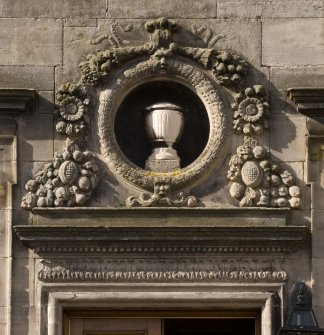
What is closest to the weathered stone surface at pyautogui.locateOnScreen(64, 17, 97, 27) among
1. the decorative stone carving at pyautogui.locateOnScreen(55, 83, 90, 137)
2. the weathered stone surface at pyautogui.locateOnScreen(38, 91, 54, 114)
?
the decorative stone carving at pyautogui.locateOnScreen(55, 83, 90, 137)

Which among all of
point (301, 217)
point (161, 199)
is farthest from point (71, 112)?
point (301, 217)

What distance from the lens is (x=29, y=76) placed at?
20344 millimetres

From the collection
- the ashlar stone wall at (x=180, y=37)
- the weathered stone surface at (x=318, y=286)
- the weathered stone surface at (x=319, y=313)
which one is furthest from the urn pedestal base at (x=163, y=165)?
the weathered stone surface at (x=319, y=313)

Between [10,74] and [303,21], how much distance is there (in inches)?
118

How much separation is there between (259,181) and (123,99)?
5.26ft

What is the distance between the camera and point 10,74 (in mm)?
20328

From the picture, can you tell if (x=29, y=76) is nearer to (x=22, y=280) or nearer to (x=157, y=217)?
(x=157, y=217)

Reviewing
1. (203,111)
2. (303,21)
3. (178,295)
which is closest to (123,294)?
(178,295)

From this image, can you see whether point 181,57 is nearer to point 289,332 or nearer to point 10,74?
point 10,74

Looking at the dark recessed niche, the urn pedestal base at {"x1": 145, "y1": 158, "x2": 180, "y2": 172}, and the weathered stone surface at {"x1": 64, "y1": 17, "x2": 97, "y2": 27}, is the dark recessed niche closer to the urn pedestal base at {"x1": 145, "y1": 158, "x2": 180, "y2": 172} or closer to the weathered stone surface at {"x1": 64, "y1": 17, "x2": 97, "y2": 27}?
the urn pedestal base at {"x1": 145, "y1": 158, "x2": 180, "y2": 172}

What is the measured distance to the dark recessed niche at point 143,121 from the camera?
67.4ft

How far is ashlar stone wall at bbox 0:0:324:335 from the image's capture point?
20266 millimetres

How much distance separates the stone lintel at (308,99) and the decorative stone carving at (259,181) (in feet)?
1.86

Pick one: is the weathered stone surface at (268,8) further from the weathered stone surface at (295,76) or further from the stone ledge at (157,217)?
the stone ledge at (157,217)
